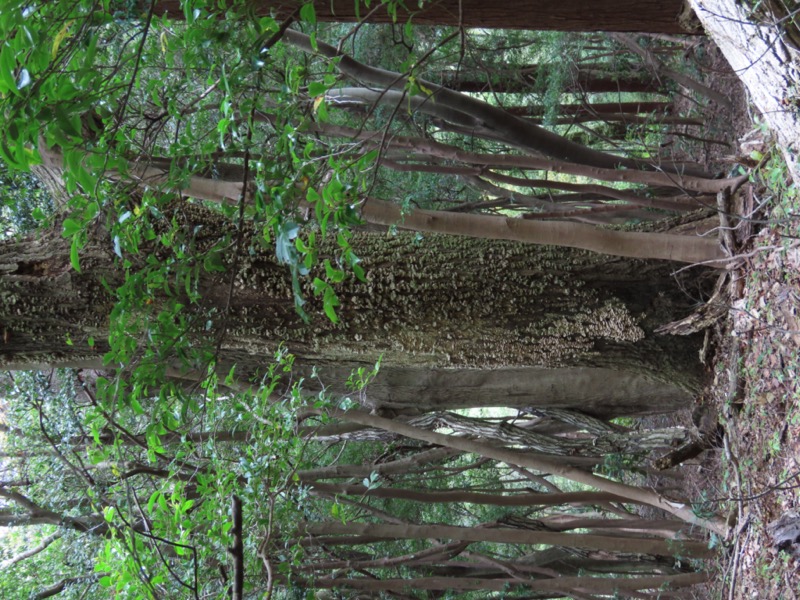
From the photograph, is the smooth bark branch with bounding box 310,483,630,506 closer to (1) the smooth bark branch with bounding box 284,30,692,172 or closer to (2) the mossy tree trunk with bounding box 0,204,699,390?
(2) the mossy tree trunk with bounding box 0,204,699,390

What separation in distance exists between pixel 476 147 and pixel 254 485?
14.2ft

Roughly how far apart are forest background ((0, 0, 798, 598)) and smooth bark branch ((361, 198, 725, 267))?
0.03 ft

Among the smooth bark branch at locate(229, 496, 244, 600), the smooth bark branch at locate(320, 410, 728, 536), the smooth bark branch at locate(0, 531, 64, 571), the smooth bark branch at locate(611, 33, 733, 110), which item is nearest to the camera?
the smooth bark branch at locate(229, 496, 244, 600)

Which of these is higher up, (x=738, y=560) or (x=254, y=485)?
(x=254, y=485)

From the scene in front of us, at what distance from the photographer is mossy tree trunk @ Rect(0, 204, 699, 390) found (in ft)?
10.6

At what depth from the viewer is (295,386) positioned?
301 cm

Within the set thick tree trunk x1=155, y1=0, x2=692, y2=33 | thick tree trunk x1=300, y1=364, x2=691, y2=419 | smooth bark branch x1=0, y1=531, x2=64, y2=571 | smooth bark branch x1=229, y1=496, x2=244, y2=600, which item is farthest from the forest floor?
smooth bark branch x1=0, y1=531, x2=64, y2=571

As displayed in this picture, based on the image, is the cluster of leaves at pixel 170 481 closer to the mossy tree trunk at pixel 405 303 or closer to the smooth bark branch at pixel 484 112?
the mossy tree trunk at pixel 405 303

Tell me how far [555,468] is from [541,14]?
8.00ft

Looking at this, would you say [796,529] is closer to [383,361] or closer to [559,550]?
[383,361]

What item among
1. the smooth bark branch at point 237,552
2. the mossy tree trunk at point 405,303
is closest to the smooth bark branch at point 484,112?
the mossy tree trunk at point 405,303

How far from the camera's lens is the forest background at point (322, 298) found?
1.95 m

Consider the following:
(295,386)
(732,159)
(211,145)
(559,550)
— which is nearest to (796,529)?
(732,159)

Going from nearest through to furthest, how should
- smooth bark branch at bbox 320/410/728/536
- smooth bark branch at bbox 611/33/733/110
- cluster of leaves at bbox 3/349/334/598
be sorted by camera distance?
cluster of leaves at bbox 3/349/334/598 < smooth bark branch at bbox 320/410/728/536 < smooth bark branch at bbox 611/33/733/110
